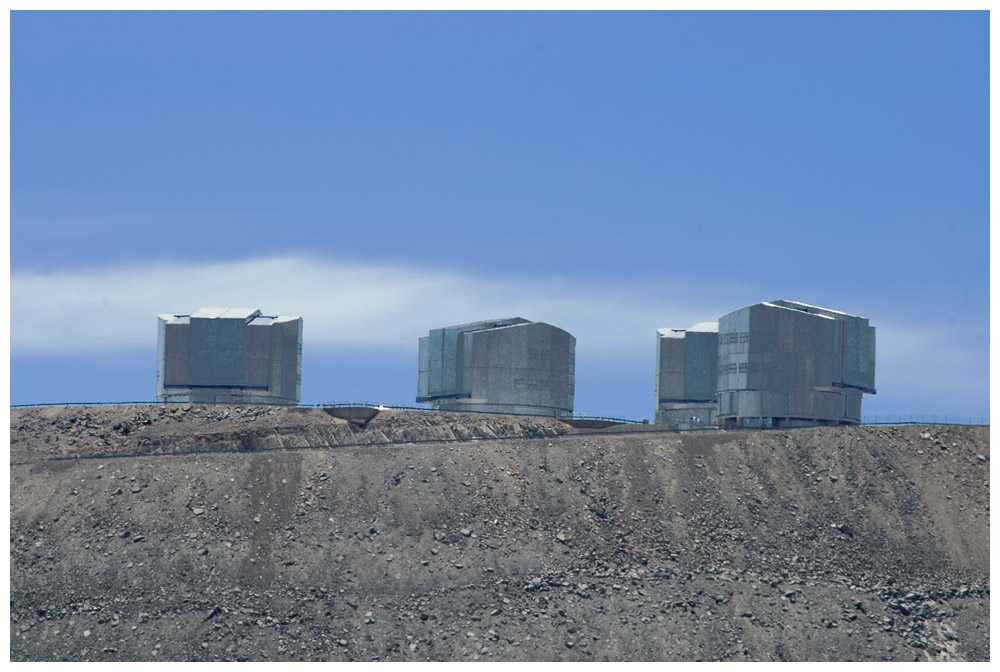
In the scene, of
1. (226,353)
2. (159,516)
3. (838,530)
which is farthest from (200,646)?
(226,353)

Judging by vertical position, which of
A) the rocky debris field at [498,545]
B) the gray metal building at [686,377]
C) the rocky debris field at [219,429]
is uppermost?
the gray metal building at [686,377]

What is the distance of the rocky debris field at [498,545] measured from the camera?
46.4 m

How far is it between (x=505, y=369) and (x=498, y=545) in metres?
22.6

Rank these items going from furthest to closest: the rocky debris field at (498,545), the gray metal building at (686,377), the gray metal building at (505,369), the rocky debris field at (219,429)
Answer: the gray metal building at (686,377), the gray metal building at (505,369), the rocky debris field at (219,429), the rocky debris field at (498,545)

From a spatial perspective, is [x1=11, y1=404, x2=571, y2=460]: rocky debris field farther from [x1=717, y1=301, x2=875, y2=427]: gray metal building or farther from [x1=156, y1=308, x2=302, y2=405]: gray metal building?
[x1=717, y1=301, x2=875, y2=427]: gray metal building

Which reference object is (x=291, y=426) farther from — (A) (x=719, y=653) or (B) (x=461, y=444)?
(A) (x=719, y=653)

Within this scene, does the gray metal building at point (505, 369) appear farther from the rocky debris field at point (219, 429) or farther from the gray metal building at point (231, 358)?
the gray metal building at point (231, 358)

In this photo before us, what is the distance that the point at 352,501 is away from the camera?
54.0m

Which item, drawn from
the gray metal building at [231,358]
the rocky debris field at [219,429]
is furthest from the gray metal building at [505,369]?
the gray metal building at [231,358]

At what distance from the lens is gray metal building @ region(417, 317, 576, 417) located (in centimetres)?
7300

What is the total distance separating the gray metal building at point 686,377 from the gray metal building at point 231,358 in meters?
21.8

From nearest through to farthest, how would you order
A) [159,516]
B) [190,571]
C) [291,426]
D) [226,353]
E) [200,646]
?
[200,646] < [190,571] < [159,516] < [291,426] < [226,353]

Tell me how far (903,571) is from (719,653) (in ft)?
34.9

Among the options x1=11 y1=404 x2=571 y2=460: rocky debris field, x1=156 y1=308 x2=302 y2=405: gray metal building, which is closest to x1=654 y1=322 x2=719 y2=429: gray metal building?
x1=11 y1=404 x2=571 y2=460: rocky debris field
